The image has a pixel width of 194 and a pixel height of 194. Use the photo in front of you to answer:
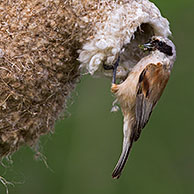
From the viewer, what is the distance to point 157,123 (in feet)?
17.4

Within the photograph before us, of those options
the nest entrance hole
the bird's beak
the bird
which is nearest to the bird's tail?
the bird

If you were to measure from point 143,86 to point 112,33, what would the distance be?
0.49 meters

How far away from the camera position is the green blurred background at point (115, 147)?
4.76 m

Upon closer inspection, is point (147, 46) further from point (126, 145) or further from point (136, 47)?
point (126, 145)

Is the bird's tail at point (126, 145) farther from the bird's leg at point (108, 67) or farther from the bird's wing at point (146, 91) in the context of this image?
the bird's leg at point (108, 67)

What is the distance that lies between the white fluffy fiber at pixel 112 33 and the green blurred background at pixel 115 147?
1.13 m

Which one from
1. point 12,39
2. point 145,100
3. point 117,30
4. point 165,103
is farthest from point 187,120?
point 12,39

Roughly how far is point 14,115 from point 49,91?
263 millimetres

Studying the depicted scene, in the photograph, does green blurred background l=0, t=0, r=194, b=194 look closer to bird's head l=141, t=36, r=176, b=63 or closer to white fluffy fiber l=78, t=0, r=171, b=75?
bird's head l=141, t=36, r=176, b=63

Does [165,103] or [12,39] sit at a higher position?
[12,39]

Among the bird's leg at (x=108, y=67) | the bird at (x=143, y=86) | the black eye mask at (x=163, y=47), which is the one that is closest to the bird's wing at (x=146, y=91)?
the bird at (x=143, y=86)

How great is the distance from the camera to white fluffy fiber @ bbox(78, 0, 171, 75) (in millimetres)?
3357

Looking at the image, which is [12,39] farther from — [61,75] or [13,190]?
[13,190]

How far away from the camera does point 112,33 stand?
337 centimetres
